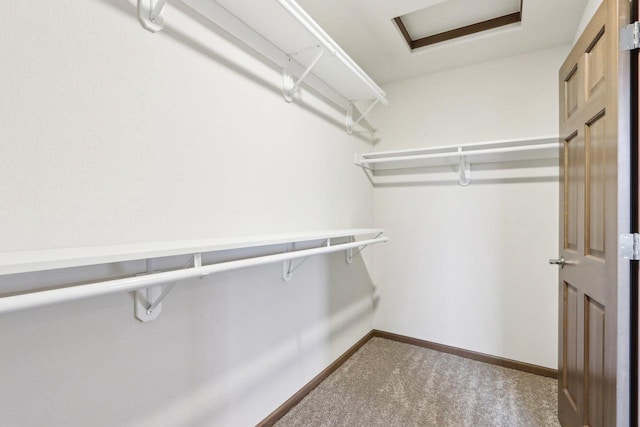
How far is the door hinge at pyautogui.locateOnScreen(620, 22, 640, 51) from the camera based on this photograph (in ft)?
3.42

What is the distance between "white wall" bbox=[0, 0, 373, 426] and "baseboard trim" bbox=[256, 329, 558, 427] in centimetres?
7

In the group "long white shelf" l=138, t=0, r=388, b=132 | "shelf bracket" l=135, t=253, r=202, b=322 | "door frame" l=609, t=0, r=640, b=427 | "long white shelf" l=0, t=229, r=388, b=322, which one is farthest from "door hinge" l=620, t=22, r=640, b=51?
"shelf bracket" l=135, t=253, r=202, b=322

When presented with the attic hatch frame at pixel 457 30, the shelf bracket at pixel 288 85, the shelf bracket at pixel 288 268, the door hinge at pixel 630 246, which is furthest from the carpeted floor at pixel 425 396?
the attic hatch frame at pixel 457 30

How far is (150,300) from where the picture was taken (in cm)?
105

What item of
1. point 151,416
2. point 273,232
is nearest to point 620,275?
point 273,232

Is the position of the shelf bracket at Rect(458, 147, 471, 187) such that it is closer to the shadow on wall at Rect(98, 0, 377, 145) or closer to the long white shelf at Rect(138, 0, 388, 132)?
the long white shelf at Rect(138, 0, 388, 132)

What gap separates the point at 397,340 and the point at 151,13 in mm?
2688

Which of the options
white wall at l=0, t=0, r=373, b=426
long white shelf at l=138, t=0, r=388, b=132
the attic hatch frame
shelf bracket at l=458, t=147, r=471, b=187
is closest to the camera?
white wall at l=0, t=0, r=373, b=426

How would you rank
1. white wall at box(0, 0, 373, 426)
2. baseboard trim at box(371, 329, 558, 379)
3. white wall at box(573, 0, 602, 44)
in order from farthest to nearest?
baseboard trim at box(371, 329, 558, 379) → white wall at box(573, 0, 602, 44) → white wall at box(0, 0, 373, 426)

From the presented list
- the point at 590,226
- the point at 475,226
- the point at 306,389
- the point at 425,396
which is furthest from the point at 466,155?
the point at 306,389

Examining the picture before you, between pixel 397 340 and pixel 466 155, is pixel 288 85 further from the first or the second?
pixel 397 340

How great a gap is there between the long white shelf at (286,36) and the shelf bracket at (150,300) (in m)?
0.89

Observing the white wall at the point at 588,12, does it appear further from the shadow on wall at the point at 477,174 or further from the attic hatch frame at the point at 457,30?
the shadow on wall at the point at 477,174

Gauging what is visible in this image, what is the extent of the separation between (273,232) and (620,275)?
1.37 metres
